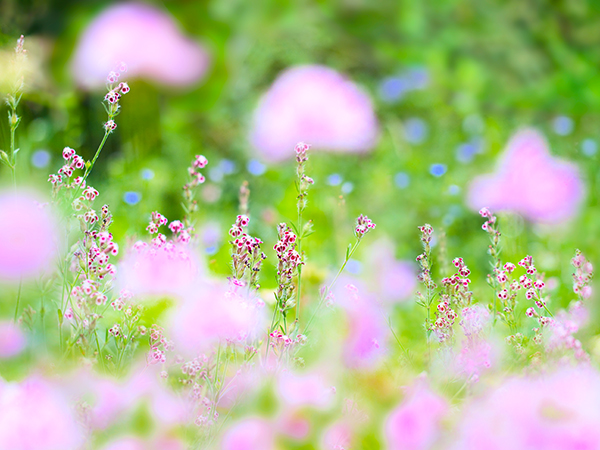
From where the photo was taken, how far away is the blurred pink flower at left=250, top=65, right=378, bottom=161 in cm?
234

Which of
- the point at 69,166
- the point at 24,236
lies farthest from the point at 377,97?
the point at 24,236

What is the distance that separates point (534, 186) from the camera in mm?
1830

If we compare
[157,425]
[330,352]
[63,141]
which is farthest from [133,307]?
[63,141]

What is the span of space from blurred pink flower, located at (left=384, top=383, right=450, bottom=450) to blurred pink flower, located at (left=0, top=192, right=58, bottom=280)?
420 millimetres

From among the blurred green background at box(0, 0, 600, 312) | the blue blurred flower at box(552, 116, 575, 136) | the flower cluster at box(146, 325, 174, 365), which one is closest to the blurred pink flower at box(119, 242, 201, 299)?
the flower cluster at box(146, 325, 174, 365)

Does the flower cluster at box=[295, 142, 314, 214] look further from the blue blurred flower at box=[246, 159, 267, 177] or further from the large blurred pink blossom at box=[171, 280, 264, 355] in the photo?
the blue blurred flower at box=[246, 159, 267, 177]

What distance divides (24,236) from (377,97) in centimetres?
254

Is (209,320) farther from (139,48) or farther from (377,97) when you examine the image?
(377,97)

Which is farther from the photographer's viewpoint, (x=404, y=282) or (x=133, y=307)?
(x=404, y=282)

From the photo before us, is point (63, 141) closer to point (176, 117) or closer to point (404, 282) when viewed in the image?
point (176, 117)

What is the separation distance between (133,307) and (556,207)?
130 cm

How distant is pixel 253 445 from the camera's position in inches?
18.1

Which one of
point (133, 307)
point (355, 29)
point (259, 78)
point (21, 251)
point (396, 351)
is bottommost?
point (259, 78)

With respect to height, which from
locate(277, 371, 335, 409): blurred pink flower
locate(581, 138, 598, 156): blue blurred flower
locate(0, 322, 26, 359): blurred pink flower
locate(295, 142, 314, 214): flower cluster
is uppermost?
locate(277, 371, 335, 409): blurred pink flower
